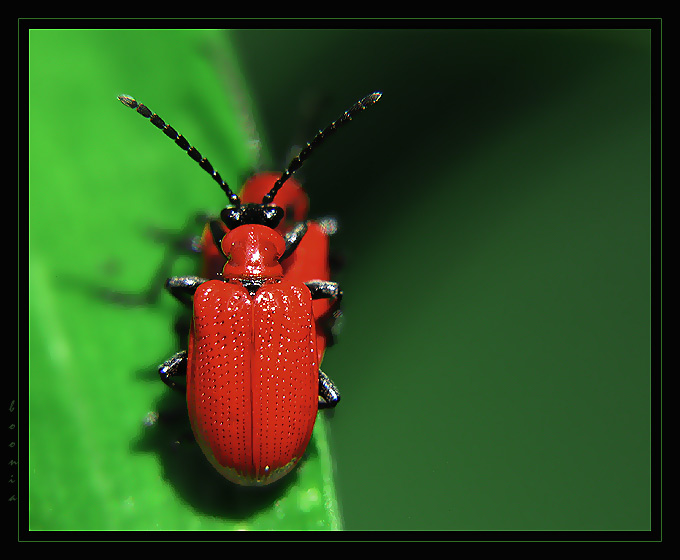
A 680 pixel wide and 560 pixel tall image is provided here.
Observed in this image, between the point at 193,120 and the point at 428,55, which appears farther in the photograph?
the point at 428,55

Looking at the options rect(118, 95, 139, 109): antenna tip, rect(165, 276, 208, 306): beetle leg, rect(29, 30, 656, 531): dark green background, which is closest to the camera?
rect(29, 30, 656, 531): dark green background

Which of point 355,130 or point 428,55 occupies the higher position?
point 428,55

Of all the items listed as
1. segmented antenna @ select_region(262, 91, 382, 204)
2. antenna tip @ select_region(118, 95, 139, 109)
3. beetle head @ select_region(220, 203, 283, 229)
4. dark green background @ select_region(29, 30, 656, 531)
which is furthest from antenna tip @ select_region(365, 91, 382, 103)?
antenna tip @ select_region(118, 95, 139, 109)

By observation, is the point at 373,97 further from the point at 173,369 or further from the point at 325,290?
the point at 173,369

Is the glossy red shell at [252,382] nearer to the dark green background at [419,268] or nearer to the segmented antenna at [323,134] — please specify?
the dark green background at [419,268]

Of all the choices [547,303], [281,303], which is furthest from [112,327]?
[547,303]

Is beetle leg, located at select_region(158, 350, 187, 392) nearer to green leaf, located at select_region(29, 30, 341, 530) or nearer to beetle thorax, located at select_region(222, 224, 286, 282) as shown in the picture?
green leaf, located at select_region(29, 30, 341, 530)
